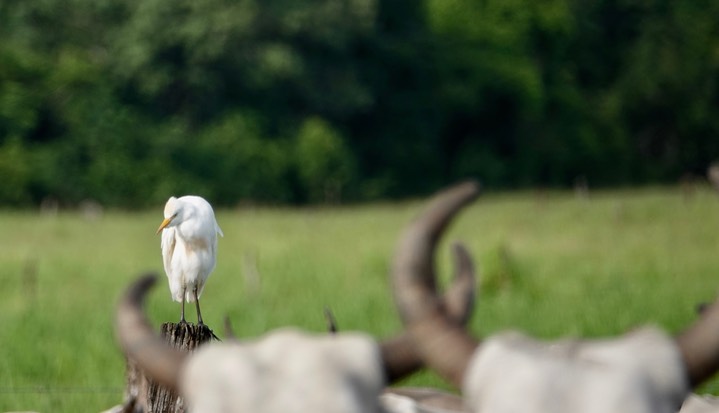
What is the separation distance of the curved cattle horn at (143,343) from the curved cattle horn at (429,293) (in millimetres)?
553

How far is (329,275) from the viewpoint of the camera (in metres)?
16.9

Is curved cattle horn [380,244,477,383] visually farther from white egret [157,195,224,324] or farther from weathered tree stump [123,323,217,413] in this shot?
white egret [157,195,224,324]

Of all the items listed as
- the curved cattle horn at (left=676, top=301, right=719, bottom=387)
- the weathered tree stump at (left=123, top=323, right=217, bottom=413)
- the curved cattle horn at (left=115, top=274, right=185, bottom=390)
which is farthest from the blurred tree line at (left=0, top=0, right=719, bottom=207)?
the curved cattle horn at (left=676, top=301, right=719, bottom=387)

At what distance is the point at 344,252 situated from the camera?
19703mm

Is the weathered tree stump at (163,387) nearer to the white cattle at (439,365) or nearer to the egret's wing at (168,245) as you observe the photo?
the white cattle at (439,365)

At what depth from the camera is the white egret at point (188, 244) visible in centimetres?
669

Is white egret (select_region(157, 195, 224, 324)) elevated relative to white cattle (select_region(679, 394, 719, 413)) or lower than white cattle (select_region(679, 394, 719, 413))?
elevated

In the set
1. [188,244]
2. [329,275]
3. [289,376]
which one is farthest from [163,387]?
[329,275]

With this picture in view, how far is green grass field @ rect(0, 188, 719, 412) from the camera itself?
11.6 metres

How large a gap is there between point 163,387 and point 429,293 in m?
1.66

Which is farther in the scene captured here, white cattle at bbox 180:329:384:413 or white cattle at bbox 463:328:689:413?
white cattle at bbox 180:329:384:413

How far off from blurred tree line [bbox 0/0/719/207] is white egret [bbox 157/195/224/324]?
31.6 metres

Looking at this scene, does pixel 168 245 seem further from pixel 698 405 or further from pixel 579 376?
pixel 579 376

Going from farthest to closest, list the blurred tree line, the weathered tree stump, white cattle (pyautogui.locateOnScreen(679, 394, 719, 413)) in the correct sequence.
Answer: the blurred tree line
the weathered tree stump
white cattle (pyautogui.locateOnScreen(679, 394, 719, 413))
